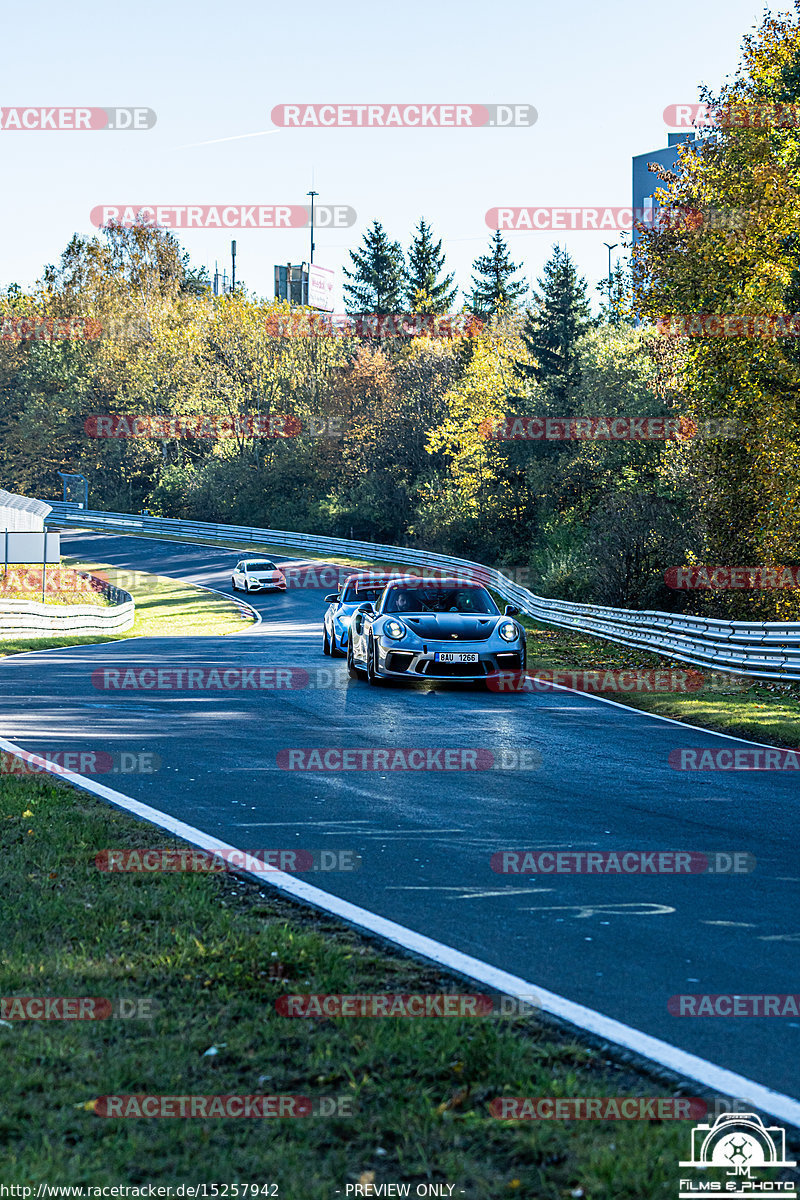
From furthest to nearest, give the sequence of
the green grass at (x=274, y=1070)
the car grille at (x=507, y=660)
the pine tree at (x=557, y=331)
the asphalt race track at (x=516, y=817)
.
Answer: the pine tree at (x=557, y=331)
the car grille at (x=507, y=660)
the asphalt race track at (x=516, y=817)
the green grass at (x=274, y=1070)

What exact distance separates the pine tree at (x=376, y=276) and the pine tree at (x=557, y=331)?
33236 millimetres

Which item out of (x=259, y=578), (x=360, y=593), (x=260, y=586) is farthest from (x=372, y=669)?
(x=259, y=578)

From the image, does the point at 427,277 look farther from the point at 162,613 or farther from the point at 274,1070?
the point at 274,1070

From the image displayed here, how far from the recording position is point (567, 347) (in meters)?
58.5

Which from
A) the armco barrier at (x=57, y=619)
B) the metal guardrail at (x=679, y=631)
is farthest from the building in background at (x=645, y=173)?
the armco barrier at (x=57, y=619)

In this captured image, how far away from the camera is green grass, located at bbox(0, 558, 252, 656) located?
2822cm

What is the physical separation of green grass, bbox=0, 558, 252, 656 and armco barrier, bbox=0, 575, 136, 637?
45 cm

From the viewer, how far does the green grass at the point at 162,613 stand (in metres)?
28.2

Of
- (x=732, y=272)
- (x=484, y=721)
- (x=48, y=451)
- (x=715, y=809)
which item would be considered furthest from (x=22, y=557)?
(x=48, y=451)

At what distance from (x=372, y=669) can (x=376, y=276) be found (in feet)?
265

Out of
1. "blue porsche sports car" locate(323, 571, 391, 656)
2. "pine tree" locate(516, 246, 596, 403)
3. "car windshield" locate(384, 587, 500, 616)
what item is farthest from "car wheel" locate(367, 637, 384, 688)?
"pine tree" locate(516, 246, 596, 403)

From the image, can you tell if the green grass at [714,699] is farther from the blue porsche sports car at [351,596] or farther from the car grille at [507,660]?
the blue porsche sports car at [351,596]

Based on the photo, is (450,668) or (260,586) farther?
(260,586)

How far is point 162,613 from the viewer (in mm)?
46781
